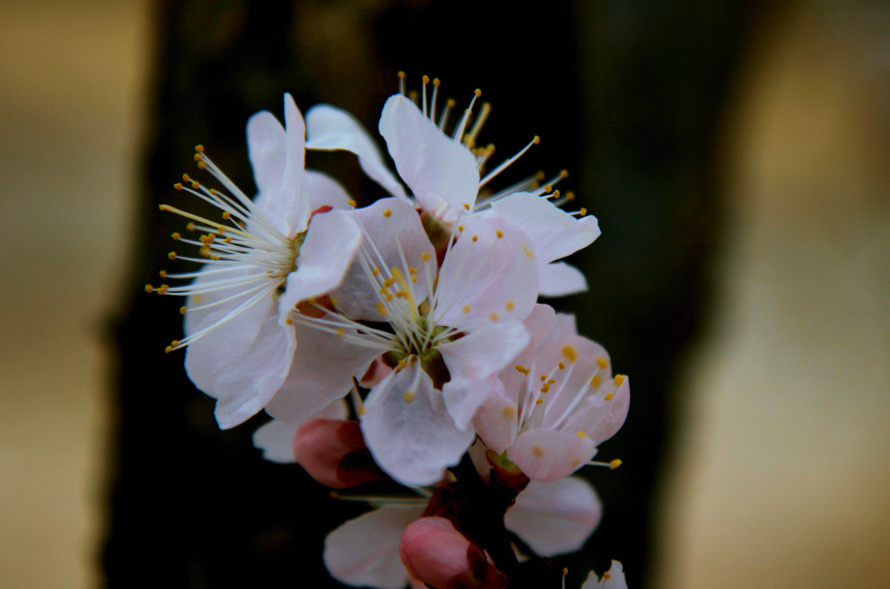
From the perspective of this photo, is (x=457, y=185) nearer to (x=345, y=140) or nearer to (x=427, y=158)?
(x=427, y=158)

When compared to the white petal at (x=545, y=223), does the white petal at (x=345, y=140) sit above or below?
above

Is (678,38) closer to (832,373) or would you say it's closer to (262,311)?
(262,311)

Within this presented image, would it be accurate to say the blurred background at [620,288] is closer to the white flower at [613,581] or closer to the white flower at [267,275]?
the white flower at [267,275]

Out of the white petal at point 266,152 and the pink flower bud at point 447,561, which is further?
the white petal at point 266,152

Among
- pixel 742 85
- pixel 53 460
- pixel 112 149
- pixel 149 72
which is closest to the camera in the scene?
pixel 149 72

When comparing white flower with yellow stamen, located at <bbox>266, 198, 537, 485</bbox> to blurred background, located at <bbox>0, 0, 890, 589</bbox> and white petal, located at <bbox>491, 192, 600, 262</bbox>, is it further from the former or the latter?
blurred background, located at <bbox>0, 0, 890, 589</bbox>

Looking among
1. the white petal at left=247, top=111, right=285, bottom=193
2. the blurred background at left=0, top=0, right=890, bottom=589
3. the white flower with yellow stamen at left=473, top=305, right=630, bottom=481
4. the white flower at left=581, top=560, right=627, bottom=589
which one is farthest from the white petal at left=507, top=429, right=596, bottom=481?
the blurred background at left=0, top=0, right=890, bottom=589

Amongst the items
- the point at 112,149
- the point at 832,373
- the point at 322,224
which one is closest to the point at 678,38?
the point at 322,224

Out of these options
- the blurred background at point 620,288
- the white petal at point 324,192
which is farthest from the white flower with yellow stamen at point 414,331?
the blurred background at point 620,288
